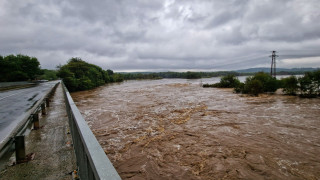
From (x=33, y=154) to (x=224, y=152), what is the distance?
754 cm

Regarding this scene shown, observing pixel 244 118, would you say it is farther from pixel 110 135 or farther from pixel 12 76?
pixel 12 76

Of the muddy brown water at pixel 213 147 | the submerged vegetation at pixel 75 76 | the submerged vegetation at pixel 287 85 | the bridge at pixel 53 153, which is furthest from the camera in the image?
the submerged vegetation at pixel 75 76

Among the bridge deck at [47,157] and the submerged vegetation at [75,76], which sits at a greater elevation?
the submerged vegetation at [75,76]

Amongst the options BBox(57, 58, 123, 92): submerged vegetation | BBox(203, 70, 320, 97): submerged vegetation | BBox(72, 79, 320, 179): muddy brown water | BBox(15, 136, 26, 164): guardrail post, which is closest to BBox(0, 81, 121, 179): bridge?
BBox(15, 136, 26, 164): guardrail post

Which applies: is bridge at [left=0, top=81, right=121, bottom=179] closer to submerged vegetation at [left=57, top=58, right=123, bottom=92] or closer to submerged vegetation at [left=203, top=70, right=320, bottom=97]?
submerged vegetation at [left=203, top=70, right=320, bottom=97]

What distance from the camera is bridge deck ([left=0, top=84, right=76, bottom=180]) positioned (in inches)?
136

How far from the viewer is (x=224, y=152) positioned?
28.0 feet

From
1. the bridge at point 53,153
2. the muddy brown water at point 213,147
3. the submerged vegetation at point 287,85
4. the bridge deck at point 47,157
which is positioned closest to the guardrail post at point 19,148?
the bridge at point 53,153

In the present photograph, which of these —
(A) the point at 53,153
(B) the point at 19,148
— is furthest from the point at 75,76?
(B) the point at 19,148

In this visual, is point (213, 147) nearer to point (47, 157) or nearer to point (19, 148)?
point (47, 157)

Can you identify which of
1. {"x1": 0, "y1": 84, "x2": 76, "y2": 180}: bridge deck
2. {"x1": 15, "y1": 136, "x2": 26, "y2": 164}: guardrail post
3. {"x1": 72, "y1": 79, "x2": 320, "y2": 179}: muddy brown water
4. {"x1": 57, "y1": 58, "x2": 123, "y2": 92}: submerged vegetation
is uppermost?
{"x1": 57, "y1": 58, "x2": 123, "y2": 92}: submerged vegetation

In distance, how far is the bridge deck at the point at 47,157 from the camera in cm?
346

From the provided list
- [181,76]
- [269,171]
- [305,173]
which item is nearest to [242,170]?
[269,171]

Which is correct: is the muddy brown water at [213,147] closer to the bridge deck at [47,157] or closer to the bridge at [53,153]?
the bridge deck at [47,157]
